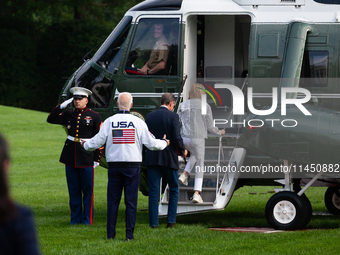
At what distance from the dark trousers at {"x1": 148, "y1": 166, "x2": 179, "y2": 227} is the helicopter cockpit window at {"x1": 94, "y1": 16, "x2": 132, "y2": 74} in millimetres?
1769

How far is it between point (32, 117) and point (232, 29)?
15.7m

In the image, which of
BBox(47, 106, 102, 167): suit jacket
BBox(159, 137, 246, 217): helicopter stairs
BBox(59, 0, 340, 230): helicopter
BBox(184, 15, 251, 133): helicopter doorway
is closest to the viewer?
BBox(59, 0, 340, 230): helicopter

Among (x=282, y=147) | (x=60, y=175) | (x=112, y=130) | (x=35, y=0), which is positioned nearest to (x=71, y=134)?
(x=112, y=130)

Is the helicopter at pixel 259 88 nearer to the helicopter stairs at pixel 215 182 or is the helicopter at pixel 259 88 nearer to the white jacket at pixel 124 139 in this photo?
the helicopter stairs at pixel 215 182

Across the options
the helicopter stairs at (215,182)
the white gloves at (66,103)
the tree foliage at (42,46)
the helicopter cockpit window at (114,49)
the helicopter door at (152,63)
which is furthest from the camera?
the tree foliage at (42,46)

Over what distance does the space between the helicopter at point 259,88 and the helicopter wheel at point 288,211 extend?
0.04 ft

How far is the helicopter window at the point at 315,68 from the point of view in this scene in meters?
7.36

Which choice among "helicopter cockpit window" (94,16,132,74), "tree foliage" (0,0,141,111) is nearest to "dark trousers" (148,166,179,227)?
"helicopter cockpit window" (94,16,132,74)

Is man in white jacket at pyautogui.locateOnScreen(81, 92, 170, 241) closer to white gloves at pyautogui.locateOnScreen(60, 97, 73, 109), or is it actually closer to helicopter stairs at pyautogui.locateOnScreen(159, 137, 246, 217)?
helicopter stairs at pyautogui.locateOnScreen(159, 137, 246, 217)

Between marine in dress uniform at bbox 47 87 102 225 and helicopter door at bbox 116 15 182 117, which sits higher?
helicopter door at bbox 116 15 182 117

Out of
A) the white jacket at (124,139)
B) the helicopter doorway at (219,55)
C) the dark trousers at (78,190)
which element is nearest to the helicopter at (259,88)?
the helicopter doorway at (219,55)

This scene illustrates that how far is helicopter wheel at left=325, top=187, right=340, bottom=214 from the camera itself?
29.5ft

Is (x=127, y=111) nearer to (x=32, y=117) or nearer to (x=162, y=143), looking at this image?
(x=162, y=143)

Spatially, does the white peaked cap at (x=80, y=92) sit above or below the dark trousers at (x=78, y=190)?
above
